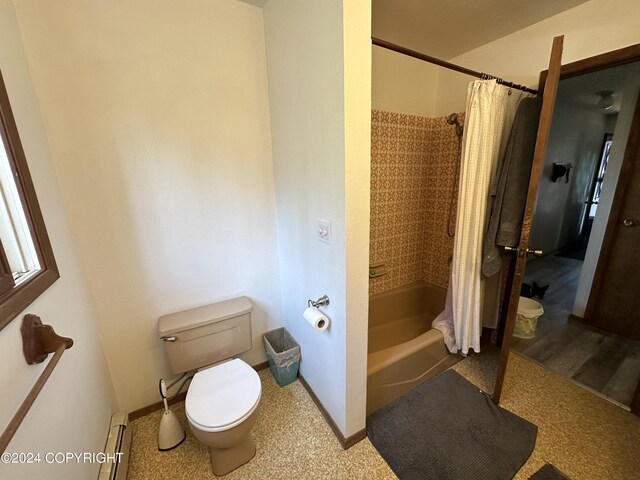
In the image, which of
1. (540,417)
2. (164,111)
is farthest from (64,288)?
(540,417)

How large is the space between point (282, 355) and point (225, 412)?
0.60 meters

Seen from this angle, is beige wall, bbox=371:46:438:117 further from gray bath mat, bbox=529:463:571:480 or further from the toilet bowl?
gray bath mat, bbox=529:463:571:480

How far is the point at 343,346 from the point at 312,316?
22cm

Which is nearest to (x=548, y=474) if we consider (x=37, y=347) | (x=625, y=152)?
(x=37, y=347)

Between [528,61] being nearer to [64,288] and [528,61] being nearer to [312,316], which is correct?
[312,316]

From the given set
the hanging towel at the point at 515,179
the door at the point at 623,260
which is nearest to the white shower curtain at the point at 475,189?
the hanging towel at the point at 515,179

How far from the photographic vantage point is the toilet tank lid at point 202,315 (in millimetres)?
1500

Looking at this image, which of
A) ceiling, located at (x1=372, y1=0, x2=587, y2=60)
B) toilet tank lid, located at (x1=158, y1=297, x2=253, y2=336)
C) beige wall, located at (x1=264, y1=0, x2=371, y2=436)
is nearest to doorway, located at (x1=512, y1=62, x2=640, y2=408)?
ceiling, located at (x1=372, y1=0, x2=587, y2=60)

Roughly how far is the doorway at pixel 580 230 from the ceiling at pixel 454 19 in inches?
20.2

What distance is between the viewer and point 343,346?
1.29m

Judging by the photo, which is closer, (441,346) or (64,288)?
(64,288)

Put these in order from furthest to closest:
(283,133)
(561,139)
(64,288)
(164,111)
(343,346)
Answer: (561,139), (283,133), (164,111), (343,346), (64,288)

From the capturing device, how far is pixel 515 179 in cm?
155

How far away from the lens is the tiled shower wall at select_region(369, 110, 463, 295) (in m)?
2.12
